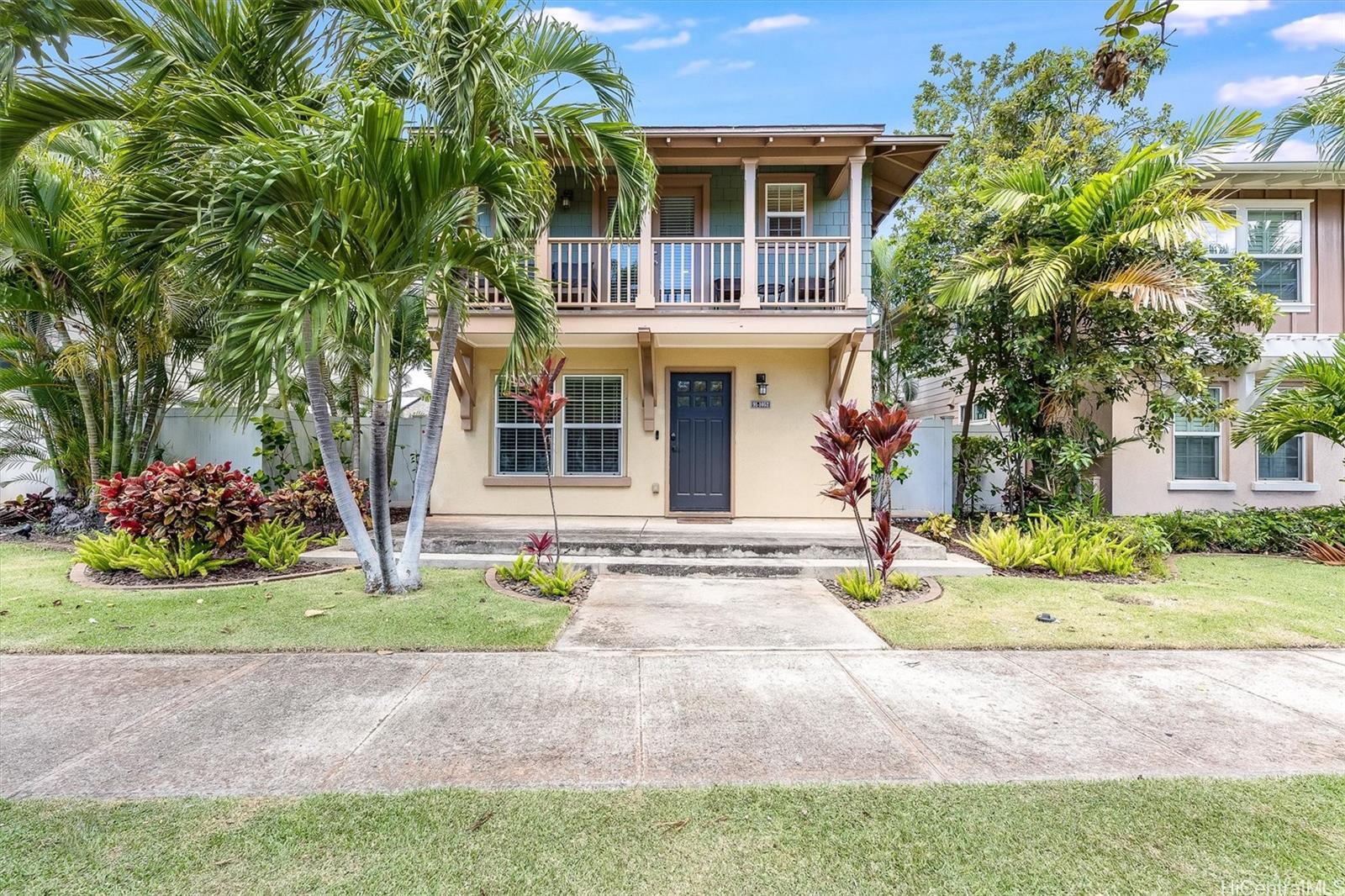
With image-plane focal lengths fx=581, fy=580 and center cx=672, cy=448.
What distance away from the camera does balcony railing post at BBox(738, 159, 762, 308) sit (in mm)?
7848

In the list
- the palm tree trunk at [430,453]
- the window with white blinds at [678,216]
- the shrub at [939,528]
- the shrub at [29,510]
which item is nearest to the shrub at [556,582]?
the palm tree trunk at [430,453]

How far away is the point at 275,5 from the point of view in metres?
4.60

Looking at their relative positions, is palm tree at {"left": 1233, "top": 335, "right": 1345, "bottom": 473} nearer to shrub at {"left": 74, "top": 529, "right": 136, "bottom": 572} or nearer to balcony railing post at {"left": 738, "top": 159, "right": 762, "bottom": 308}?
balcony railing post at {"left": 738, "top": 159, "right": 762, "bottom": 308}

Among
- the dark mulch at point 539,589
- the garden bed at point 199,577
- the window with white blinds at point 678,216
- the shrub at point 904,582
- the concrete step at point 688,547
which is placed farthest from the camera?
the window with white blinds at point 678,216

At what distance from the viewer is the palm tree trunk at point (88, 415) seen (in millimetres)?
7562

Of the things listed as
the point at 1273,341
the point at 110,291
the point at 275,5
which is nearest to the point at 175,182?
the point at 275,5

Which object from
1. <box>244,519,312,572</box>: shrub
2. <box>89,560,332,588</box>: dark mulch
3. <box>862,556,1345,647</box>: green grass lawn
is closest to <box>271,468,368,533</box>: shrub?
<box>244,519,312,572</box>: shrub

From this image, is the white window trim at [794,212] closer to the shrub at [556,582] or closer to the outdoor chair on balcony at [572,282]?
the outdoor chair on balcony at [572,282]

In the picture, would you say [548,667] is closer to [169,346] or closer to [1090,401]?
[169,346]

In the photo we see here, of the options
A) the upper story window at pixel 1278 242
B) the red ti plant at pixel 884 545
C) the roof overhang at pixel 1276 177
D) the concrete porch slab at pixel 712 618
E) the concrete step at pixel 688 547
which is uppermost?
the roof overhang at pixel 1276 177

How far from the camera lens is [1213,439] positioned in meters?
9.78

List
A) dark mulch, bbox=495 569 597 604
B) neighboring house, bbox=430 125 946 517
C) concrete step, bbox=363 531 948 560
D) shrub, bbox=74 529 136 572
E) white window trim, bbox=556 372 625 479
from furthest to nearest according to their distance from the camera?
1. white window trim, bbox=556 372 625 479
2. neighboring house, bbox=430 125 946 517
3. concrete step, bbox=363 531 948 560
4. shrub, bbox=74 529 136 572
5. dark mulch, bbox=495 569 597 604

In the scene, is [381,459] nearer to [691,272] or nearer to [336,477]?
[336,477]

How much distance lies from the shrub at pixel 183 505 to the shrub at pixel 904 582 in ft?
22.5
